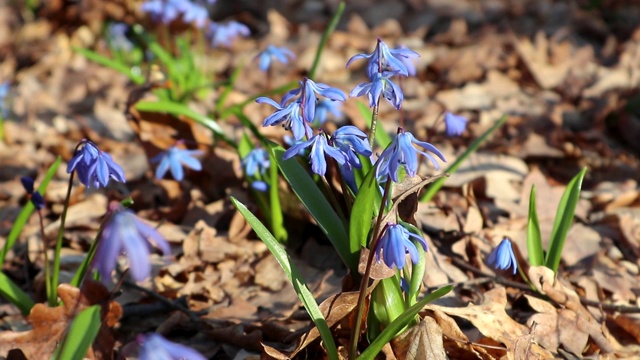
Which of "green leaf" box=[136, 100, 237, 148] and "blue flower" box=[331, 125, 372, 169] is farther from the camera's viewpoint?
"green leaf" box=[136, 100, 237, 148]

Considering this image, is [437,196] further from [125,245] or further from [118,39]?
[118,39]

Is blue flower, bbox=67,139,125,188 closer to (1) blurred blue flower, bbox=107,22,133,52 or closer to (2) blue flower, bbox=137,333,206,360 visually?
(2) blue flower, bbox=137,333,206,360

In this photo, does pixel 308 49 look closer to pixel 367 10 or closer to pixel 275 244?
pixel 367 10

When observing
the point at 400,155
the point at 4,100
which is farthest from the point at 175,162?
the point at 4,100

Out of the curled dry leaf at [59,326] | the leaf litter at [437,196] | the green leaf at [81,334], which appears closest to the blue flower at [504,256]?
the leaf litter at [437,196]

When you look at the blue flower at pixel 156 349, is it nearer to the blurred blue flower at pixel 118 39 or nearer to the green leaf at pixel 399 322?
the green leaf at pixel 399 322

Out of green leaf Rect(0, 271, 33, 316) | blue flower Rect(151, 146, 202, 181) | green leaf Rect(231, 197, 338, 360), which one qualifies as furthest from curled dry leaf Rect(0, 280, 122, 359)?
blue flower Rect(151, 146, 202, 181)
